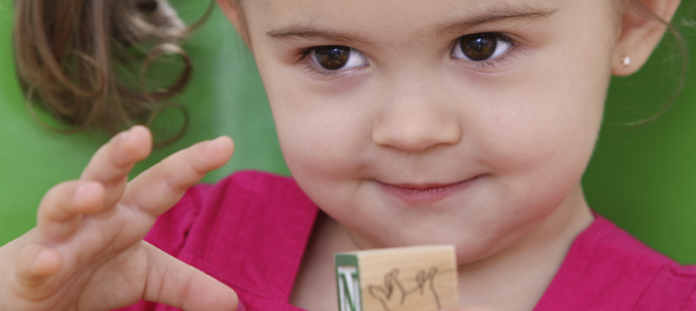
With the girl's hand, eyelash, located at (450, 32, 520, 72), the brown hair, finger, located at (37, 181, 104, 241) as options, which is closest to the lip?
eyelash, located at (450, 32, 520, 72)

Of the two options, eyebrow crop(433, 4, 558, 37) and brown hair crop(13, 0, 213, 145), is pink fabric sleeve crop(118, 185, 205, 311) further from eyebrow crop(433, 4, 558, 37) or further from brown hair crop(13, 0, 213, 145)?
eyebrow crop(433, 4, 558, 37)

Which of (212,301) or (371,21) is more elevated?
(371,21)

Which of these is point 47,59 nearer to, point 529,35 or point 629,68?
point 529,35

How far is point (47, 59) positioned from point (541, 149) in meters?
0.90

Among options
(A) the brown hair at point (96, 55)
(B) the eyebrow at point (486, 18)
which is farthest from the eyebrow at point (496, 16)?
(A) the brown hair at point (96, 55)

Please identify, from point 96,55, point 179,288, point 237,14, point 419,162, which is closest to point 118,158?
point 179,288

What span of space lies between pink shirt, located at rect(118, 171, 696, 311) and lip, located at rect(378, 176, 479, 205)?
8.1 inches

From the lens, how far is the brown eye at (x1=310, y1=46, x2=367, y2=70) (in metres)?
0.82

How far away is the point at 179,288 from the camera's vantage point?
0.80 metres

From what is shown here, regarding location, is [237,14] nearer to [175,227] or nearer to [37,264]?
[175,227]

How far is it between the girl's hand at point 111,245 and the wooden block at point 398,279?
0.56 ft

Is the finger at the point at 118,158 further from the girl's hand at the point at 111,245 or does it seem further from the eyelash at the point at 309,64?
the eyelash at the point at 309,64

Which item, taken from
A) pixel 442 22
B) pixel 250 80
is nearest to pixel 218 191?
pixel 250 80

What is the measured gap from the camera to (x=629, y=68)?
94 centimetres
